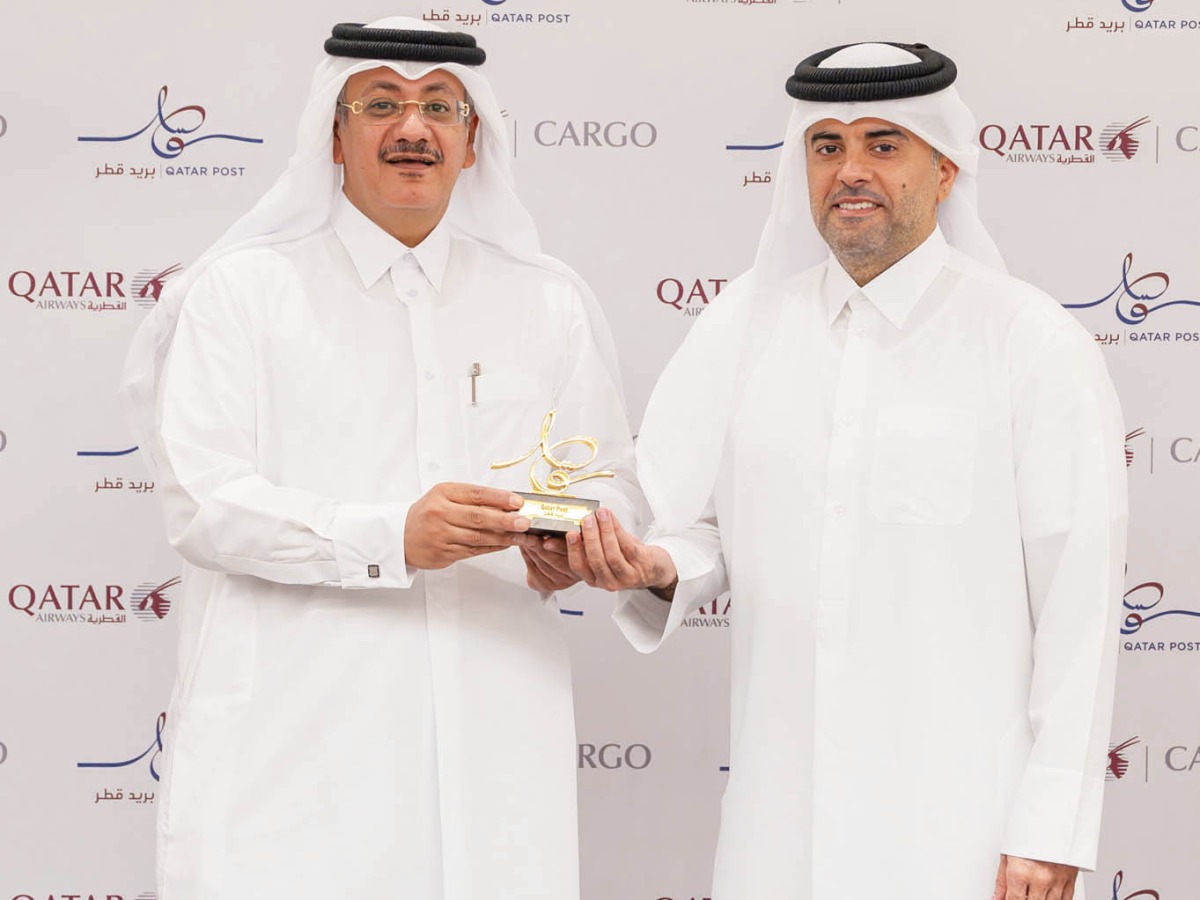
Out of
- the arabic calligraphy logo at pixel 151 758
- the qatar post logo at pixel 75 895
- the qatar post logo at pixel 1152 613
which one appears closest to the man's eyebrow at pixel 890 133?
the qatar post logo at pixel 1152 613

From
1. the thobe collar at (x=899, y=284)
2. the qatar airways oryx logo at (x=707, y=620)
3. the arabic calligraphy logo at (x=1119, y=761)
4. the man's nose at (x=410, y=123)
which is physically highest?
the man's nose at (x=410, y=123)

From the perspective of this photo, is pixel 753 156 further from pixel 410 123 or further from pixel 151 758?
pixel 151 758

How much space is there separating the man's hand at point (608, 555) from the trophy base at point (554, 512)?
16 millimetres

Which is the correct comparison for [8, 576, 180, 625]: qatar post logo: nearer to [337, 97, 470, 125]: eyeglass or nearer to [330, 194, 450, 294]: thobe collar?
[330, 194, 450, 294]: thobe collar

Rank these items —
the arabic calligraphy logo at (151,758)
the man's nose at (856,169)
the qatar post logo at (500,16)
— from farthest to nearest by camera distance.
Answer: the arabic calligraphy logo at (151,758)
the qatar post logo at (500,16)
the man's nose at (856,169)

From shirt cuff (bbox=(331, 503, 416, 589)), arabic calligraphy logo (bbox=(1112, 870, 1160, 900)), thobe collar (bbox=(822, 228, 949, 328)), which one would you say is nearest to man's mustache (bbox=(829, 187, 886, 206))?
thobe collar (bbox=(822, 228, 949, 328))

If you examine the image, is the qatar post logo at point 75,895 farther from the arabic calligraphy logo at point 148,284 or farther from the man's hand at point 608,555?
the man's hand at point 608,555

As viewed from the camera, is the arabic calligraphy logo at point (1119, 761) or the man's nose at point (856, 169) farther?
the arabic calligraphy logo at point (1119, 761)

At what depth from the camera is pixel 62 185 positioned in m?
3.56

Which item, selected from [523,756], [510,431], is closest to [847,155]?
[510,431]

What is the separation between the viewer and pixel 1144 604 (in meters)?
3.64

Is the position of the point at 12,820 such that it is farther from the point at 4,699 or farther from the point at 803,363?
the point at 803,363

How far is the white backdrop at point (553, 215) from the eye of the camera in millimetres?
3549

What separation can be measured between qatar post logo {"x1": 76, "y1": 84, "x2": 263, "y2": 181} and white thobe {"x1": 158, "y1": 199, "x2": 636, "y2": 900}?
38.5 inches
